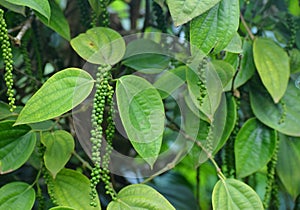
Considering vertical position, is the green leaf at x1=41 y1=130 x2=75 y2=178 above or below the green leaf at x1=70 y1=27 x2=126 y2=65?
below

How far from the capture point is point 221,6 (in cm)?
64

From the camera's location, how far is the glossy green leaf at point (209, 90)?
713 millimetres

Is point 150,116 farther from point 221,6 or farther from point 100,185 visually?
point 100,185

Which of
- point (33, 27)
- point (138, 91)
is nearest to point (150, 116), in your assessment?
point (138, 91)

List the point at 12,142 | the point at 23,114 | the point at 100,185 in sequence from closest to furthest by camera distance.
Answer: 1. the point at 23,114
2. the point at 12,142
3. the point at 100,185

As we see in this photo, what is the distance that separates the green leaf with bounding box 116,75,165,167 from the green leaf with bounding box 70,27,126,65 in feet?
0.24

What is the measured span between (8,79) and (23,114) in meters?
0.04

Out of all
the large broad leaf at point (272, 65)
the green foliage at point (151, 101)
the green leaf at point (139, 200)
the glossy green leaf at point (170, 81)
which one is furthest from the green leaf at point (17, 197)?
the large broad leaf at point (272, 65)

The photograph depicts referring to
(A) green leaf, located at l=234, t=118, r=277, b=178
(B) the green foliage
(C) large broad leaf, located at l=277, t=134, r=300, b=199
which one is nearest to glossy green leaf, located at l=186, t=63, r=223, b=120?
(B) the green foliage

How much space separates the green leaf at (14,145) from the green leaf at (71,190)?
2.1 inches

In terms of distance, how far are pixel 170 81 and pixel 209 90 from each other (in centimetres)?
7

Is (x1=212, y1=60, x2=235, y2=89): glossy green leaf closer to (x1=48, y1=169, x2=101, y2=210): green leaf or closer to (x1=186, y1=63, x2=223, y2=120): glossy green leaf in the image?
(x1=186, y1=63, x2=223, y2=120): glossy green leaf

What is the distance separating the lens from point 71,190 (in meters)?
0.70

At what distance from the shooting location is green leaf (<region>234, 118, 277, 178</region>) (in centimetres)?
79
